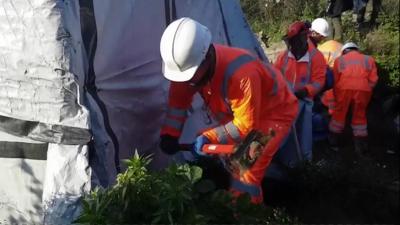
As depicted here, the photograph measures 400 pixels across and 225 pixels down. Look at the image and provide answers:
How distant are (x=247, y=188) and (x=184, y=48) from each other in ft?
3.06

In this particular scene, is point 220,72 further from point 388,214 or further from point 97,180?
point 388,214

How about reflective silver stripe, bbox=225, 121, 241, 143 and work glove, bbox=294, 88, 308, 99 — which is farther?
work glove, bbox=294, 88, 308, 99

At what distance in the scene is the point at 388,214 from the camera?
3715 millimetres

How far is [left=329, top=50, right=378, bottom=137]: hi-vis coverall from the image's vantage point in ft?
16.8

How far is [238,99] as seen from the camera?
2.97 metres

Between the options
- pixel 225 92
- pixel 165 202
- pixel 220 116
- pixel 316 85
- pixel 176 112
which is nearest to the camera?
pixel 165 202

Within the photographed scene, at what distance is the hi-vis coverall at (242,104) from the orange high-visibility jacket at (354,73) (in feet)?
6.09

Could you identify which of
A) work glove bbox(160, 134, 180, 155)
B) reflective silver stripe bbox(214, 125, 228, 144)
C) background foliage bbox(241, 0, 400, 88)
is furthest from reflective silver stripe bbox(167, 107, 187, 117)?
background foliage bbox(241, 0, 400, 88)

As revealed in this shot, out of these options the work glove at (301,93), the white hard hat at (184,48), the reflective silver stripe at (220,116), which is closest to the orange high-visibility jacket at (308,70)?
the work glove at (301,93)

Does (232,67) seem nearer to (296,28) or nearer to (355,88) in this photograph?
(296,28)

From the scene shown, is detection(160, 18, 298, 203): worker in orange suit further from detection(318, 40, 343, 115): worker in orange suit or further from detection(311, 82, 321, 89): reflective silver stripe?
detection(318, 40, 343, 115): worker in orange suit

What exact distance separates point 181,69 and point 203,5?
151 cm

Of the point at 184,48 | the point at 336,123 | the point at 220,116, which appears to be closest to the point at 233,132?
the point at 220,116

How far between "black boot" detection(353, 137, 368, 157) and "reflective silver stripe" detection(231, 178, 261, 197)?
2.11 metres
